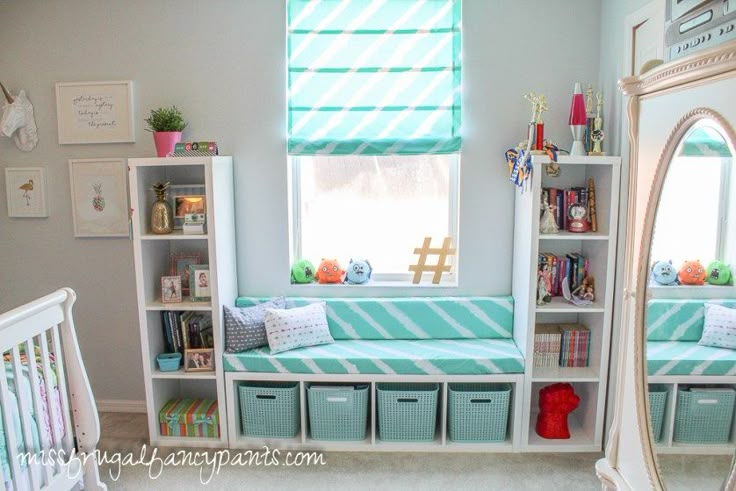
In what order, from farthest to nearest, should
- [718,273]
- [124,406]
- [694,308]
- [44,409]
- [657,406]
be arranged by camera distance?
[124,406], [44,409], [657,406], [694,308], [718,273]

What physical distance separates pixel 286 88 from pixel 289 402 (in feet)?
5.39

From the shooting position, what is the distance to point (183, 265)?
312 cm

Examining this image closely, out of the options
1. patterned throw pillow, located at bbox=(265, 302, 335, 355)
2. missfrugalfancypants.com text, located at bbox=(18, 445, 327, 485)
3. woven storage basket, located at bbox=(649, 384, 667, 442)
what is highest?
woven storage basket, located at bbox=(649, 384, 667, 442)

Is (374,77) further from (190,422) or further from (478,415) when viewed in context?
(190,422)

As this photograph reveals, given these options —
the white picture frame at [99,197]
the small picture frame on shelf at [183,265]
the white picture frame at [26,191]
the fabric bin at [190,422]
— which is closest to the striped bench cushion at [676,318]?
the fabric bin at [190,422]

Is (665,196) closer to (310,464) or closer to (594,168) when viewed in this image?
(594,168)

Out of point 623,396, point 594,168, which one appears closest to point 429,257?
point 594,168

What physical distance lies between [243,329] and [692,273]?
2.13m

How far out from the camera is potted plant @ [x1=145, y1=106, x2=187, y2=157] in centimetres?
294

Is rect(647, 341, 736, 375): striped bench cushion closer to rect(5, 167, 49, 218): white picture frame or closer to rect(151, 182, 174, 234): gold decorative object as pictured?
rect(151, 182, 174, 234): gold decorative object

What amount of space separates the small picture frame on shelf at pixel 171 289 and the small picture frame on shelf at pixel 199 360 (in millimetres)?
276

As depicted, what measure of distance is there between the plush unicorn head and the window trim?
1432 millimetres

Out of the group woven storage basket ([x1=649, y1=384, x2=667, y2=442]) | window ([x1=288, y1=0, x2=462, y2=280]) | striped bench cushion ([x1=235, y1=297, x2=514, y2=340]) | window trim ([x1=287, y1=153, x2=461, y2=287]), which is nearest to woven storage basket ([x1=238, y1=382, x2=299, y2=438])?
striped bench cushion ([x1=235, y1=297, x2=514, y2=340])

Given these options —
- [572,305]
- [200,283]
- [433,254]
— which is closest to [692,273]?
[572,305]
